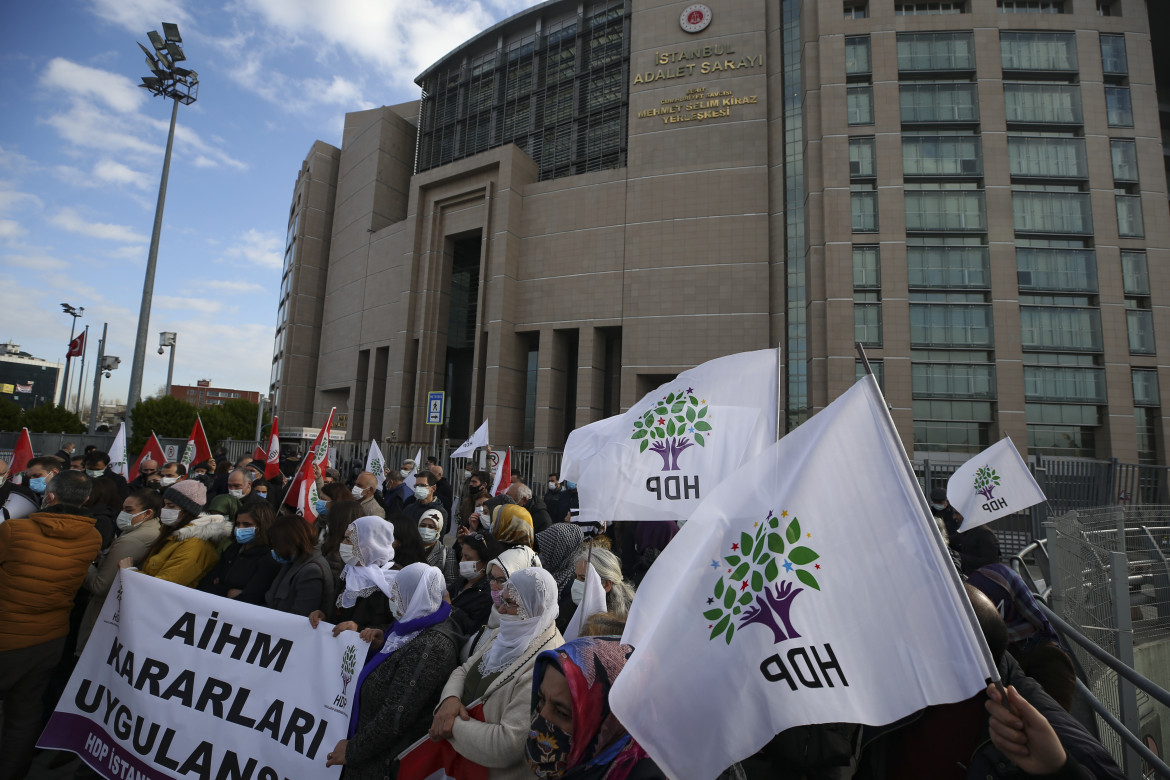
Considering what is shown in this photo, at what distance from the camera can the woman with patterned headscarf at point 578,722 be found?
2326mm

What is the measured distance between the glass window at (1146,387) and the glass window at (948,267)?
6.15 metres

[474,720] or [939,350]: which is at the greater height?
[939,350]

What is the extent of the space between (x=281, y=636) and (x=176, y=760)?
0.83 m

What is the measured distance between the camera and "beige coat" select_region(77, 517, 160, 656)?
14.5 feet

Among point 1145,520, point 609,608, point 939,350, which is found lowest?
point 609,608

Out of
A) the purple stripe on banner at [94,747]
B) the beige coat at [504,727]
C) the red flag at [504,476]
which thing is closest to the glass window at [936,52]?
the red flag at [504,476]

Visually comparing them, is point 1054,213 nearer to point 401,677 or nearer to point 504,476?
point 504,476

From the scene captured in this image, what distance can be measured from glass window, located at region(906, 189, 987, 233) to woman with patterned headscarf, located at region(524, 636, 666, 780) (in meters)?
25.5

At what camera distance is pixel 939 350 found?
2308 cm

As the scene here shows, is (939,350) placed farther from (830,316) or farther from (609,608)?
(609,608)

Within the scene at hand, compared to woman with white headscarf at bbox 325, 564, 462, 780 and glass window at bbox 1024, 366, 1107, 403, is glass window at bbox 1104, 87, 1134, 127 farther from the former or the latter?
woman with white headscarf at bbox 325, 564, 462, 780

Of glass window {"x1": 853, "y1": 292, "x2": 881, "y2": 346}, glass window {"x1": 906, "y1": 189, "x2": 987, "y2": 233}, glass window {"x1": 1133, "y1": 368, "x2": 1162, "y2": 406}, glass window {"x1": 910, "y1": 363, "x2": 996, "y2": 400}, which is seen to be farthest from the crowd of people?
glass window {"x1": 1133, "y1": 368, "x2": 1162, "y2": 406}

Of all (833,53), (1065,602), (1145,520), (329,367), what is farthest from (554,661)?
(329,367)

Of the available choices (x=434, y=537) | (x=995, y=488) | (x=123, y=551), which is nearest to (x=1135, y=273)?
(x=995, y=488)
